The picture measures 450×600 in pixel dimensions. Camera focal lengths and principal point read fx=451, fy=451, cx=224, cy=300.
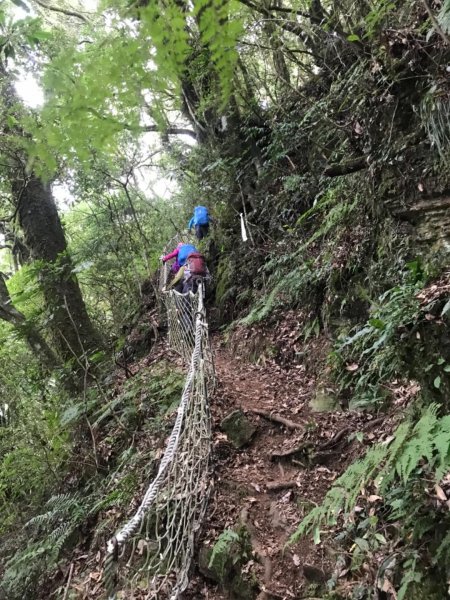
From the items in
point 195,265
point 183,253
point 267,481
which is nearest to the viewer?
point 267,481

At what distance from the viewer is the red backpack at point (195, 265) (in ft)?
21.4

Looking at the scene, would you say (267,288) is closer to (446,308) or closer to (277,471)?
(277,471)

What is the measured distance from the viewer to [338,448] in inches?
127

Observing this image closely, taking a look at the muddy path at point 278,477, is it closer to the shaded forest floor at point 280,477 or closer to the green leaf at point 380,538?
the shaded forest floor at point 280,477

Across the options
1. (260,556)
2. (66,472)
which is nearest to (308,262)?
(260,556)

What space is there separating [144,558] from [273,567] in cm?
85

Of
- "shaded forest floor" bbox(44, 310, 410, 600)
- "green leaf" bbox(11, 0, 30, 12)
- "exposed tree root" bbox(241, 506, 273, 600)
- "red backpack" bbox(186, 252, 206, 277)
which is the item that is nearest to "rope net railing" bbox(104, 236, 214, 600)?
"shaded forest floor" bbox(44, 310, 410, 600)

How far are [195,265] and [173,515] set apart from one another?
428 centimetres

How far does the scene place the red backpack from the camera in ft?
21.4

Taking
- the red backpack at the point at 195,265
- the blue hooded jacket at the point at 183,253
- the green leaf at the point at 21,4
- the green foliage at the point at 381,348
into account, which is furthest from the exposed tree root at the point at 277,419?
the blue hooded jacket at the point at 183,253

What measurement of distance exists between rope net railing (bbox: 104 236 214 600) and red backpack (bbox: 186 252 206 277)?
2773 mm

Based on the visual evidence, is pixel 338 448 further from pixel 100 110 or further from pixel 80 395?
pixel 80 395

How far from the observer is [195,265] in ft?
21.5

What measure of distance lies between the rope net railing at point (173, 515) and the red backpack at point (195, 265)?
9.10 feet
